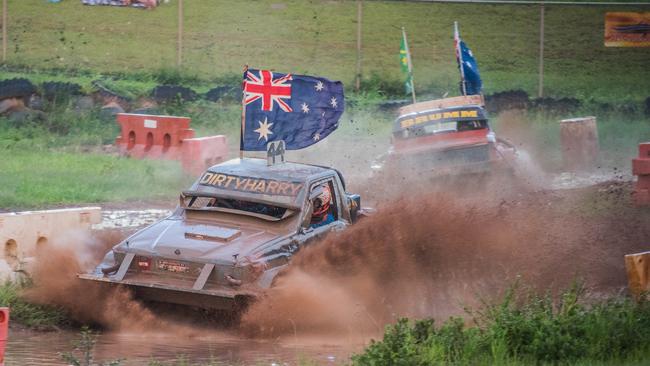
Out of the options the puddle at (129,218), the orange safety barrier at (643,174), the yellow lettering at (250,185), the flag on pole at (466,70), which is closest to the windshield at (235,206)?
the yellow lettering at (250,185)

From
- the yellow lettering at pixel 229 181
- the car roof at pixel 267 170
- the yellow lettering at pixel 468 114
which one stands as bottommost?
the yellow lettering at pixel 229 181

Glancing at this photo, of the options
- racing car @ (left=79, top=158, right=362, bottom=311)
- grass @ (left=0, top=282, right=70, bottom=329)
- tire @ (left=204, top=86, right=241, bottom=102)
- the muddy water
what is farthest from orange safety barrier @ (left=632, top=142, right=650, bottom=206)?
tire @ (left=204, top=86, right=241, bottom=102)

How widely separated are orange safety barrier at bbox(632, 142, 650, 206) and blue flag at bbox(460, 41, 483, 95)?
5192mm

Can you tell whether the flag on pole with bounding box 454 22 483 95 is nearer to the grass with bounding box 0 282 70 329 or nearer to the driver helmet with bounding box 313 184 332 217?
the driver helmet with bounding box 313 184 332 217

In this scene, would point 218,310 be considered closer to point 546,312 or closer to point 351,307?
point 351,307

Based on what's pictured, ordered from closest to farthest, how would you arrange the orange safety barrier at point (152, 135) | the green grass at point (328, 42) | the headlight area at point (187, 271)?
the headlight area at point (187, 271) < the orange safety barrier at point (152, 135) < the green grass at point (328, 42)

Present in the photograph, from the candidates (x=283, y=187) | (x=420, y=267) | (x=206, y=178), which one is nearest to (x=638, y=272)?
(x=420, y=267)

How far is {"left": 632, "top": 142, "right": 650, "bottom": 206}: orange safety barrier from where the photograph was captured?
16.7 m

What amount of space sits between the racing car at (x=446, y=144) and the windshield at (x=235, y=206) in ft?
23.7

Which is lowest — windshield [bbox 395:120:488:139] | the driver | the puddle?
the puddle

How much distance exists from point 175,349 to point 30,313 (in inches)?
65.4

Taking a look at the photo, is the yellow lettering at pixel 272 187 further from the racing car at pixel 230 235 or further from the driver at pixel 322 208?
the driver at pixel 322 208

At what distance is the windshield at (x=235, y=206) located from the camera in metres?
10.9

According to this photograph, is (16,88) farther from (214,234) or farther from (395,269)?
(395,269)
